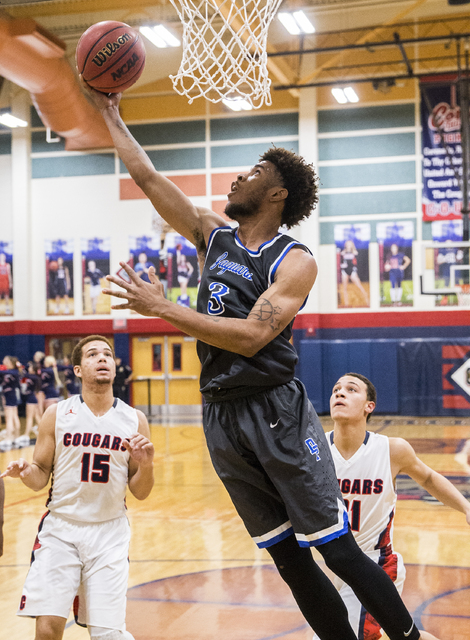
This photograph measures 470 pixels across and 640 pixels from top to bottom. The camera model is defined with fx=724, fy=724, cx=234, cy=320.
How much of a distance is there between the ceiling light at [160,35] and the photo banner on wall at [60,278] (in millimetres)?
6337

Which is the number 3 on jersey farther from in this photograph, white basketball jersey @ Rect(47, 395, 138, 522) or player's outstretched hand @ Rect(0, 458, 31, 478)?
white basketball jersey @ Rect(47, 395, 138, 522)

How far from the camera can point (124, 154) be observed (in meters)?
3.02

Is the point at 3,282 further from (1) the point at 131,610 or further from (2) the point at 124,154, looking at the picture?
(2) the point at 124,154

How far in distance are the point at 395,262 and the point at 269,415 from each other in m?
14.4

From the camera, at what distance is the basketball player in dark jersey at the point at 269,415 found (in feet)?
8.06

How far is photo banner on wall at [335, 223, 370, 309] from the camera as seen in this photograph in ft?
54.3

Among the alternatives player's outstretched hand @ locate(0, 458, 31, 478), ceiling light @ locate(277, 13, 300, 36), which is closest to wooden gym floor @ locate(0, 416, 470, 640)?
player's outstretched hand @ locate(0, 458, 31, 478)

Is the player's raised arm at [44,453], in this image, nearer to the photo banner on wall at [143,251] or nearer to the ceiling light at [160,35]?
the ceiling light at [160,35]

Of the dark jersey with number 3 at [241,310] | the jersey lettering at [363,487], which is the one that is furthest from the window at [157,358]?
the dark jersey with number 3 at [241,310]

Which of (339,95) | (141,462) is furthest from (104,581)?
(339,95)

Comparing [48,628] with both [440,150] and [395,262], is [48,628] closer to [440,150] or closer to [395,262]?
[395,262]

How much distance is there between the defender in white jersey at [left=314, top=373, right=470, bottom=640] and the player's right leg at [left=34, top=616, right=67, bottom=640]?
133cm

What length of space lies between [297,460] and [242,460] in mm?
209

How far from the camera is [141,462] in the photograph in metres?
3.57
